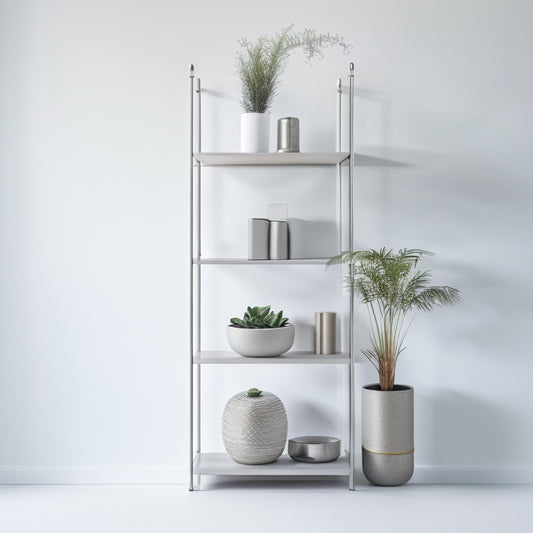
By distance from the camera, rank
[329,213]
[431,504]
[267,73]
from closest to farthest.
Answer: [431,504], [267,73], [329,213]

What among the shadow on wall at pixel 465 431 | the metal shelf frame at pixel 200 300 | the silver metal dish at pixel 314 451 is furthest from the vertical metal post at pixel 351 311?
the shadow on wall at pixel 465 431

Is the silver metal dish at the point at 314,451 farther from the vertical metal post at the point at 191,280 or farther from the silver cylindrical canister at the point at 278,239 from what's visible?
the silver cylindrical canister at the point at 278,239

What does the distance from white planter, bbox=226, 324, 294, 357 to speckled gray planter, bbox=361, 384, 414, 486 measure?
1.27 ft

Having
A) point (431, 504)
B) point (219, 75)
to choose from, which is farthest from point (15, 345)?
point (431, 504)

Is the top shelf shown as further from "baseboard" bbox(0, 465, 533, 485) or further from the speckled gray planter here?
"baseboard" bbox(0, 465, 533, 485)

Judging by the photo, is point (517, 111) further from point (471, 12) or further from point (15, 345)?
point (15, 345)

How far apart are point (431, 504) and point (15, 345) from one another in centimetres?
174

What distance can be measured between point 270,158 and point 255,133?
12 centimetres

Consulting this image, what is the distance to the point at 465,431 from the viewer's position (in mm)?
2656

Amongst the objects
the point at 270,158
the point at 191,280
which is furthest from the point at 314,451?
the point at 270,158

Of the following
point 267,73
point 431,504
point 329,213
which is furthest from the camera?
point 329,213

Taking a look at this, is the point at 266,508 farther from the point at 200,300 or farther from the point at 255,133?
the point at 255,133

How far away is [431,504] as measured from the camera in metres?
2.34

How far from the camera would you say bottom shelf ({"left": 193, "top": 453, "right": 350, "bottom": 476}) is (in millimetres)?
2428
